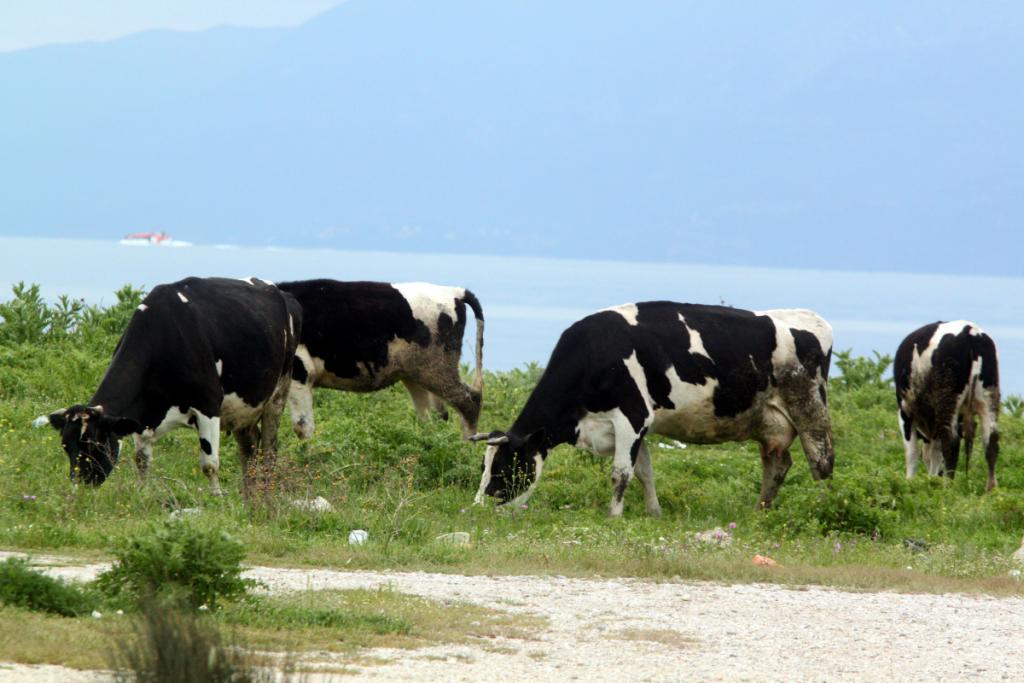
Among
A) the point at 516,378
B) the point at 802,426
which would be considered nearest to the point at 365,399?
the point at 516,378

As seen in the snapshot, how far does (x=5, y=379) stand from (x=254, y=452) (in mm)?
5013

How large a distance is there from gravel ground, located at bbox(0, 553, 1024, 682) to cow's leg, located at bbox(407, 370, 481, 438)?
7.65 metres

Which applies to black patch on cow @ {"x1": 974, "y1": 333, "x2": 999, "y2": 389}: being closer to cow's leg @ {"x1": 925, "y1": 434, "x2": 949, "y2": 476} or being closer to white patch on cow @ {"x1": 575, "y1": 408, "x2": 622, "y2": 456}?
cow's leg @ {"x1": 925, "y1": 434, "x2": 949, "y2": 476}

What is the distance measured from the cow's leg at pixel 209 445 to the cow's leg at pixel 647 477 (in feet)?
13.7

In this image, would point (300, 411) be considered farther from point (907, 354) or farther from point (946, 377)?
point (946, 377)

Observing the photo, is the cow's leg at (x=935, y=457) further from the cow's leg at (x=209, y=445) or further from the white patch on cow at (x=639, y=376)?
the cow's leg at (x=209, y=445)

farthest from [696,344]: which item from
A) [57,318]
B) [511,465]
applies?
[57,318]

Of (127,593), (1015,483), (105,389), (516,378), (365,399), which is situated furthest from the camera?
(516,378)

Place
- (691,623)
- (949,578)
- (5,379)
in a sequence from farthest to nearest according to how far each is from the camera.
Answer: (5,379), (949,578), (691,623)

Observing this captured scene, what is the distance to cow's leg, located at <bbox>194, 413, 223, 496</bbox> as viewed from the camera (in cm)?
1498

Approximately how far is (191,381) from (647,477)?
469 centimetres

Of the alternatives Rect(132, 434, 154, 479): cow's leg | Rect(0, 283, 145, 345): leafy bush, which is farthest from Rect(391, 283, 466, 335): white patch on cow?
Rect(0, 283, 145, 345): leafy bush

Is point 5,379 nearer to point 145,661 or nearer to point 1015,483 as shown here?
point 1015,483

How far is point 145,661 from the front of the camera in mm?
7105
